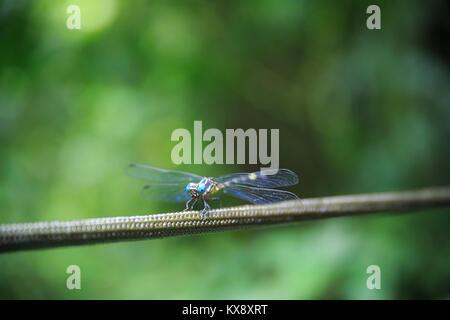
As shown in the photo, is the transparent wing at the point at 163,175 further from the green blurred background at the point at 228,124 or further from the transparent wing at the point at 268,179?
the green blurred background at the point at 228,124

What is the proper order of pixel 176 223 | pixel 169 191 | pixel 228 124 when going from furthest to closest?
pixel 228 124, pixel 169 191, pixel 176 223

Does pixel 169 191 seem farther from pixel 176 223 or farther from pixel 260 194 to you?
pixel 176 223

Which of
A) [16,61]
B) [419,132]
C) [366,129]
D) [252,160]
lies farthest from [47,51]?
[419,132]

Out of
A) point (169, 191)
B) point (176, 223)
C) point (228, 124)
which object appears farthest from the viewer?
point (228, 124)

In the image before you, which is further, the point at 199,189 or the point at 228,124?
the point at 228,124

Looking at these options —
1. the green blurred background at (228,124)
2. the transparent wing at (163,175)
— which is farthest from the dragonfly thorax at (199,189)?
the green blurred background at (228,124)

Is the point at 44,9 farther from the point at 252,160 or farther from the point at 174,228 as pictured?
the point at 174,228

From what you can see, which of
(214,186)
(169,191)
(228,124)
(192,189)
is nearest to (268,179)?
(214,186)

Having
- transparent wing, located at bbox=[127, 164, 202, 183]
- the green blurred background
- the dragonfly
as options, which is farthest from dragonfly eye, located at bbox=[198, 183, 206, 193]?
the green blurred background
